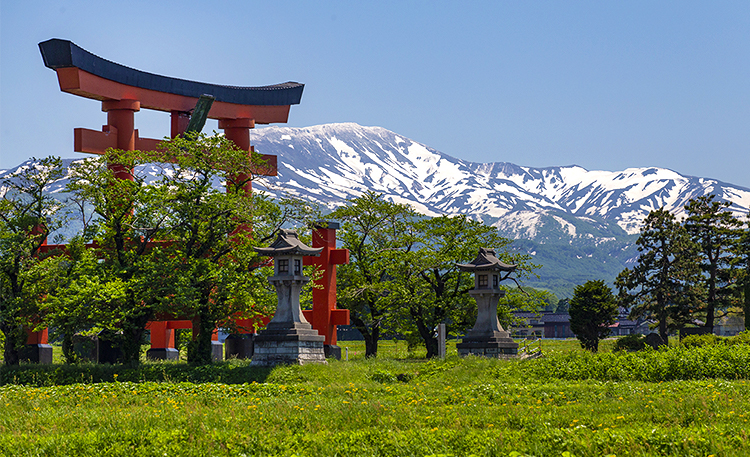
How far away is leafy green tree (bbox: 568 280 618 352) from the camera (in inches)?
1844

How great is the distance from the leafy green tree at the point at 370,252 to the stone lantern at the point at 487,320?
6393 millimetres

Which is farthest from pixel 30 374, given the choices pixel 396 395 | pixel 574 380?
pixel 574 380

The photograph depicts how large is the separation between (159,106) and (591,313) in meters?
29.5

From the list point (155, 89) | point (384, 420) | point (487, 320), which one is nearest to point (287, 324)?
point (487, 320)

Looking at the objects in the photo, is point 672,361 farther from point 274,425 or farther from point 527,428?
point 274,425

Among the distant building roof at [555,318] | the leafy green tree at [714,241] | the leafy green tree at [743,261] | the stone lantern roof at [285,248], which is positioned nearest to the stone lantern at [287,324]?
the stone lantern roof at [285,248]

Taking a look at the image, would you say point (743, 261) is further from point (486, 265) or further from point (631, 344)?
point (486, 265)

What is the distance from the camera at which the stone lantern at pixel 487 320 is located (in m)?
30.6

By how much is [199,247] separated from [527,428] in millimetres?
19927

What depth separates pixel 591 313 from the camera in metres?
46.9

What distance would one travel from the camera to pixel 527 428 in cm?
1175

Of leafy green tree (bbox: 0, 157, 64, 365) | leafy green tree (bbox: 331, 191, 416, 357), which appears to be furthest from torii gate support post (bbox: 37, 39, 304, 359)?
leafy green tree (bbox: 331, 191, 416, 357)

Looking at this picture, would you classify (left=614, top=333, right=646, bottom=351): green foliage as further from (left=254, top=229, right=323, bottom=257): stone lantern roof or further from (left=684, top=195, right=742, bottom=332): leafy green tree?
(left=254, top=229, right=323, bottom=257): stone lantern roof

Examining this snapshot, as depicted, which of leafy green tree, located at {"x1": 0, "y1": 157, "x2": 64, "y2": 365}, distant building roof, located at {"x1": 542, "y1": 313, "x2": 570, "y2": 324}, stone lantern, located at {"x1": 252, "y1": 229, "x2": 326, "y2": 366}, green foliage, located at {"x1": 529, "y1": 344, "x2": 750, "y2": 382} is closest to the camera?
green foliage, located at {"x1": 529, "y1": 344, "x2": 750, "y2": 382}
